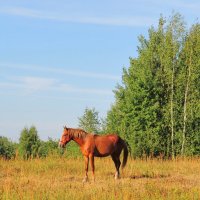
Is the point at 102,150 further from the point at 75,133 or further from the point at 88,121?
the point at 88,121

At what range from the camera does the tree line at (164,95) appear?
34.0 meters

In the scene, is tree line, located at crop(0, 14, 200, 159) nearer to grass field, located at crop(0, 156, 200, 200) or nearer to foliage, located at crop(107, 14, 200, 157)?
foliage, located at crop(107, 14, 200, 157)

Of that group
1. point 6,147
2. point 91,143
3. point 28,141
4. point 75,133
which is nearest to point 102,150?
point 91,143

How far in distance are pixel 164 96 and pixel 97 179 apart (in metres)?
19.9

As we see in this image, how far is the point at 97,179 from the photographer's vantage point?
1694 centimetres

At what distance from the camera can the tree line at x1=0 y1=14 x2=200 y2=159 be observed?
3403 centimetres

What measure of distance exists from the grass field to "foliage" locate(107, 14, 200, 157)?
1033 cm

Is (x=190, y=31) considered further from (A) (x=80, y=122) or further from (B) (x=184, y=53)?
(A) (x=80, y=122)

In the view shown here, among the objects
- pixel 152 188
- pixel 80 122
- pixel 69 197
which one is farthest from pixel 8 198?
pixel 80 122

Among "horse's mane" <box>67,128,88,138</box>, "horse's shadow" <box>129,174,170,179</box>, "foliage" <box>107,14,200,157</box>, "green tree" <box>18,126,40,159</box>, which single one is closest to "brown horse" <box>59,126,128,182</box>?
"horse's mane" <box>67,128,88,138</box>

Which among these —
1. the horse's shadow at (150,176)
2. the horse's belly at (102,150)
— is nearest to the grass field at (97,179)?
the horse's shadow at (150,176)

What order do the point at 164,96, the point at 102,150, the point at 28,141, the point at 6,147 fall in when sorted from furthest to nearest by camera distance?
the point at 6,147, the point at 28,141, the point at 164,96, the point at 102,150

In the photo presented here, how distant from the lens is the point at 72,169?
20.1m

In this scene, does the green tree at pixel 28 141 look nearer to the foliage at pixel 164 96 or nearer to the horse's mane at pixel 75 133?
the foliage at pixel 164 96
